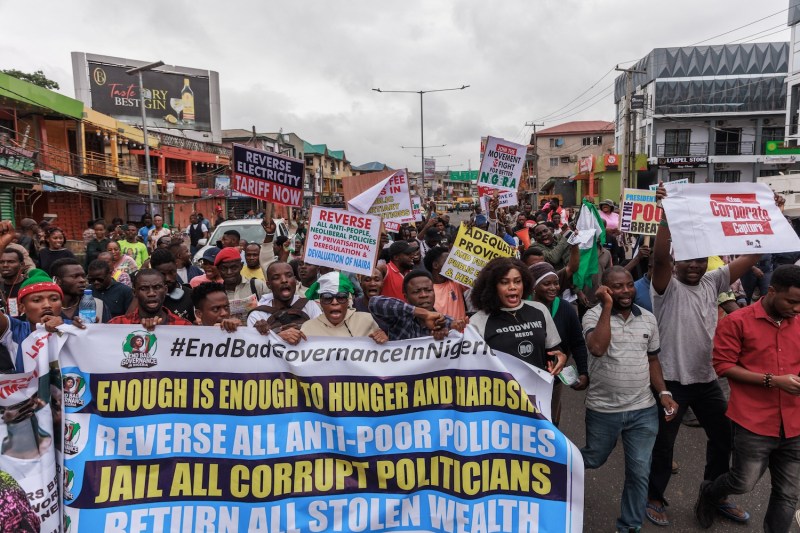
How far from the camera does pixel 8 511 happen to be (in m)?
2.53

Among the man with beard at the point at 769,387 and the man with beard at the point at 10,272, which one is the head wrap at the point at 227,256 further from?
the man with beard at the point at 769,387

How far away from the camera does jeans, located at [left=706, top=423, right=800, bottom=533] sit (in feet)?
10.3

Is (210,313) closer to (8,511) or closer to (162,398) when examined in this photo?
(162,398)

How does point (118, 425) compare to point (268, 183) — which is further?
point (268, 183)

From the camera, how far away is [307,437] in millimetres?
3082

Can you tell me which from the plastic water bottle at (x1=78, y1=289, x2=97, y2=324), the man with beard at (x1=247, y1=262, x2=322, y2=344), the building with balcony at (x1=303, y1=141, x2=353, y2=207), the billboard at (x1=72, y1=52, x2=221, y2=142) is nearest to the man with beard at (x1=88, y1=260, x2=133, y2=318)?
the plastic water bottle at (x1=78, y1=289, x2=97, y2=324)

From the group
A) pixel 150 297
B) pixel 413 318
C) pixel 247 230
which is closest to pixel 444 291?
pixel 413 318

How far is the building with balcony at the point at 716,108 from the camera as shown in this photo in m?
40.6

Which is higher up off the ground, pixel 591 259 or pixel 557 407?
pixel 591 259

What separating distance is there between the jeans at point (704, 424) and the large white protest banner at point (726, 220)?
3.12 ft

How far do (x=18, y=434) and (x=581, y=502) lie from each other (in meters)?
2.99

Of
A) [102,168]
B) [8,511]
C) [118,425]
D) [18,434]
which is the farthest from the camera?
[102,168]

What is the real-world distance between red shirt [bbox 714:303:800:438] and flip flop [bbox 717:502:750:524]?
2.91ft

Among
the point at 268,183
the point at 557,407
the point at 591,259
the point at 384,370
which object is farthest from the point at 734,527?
the point at 268,183
